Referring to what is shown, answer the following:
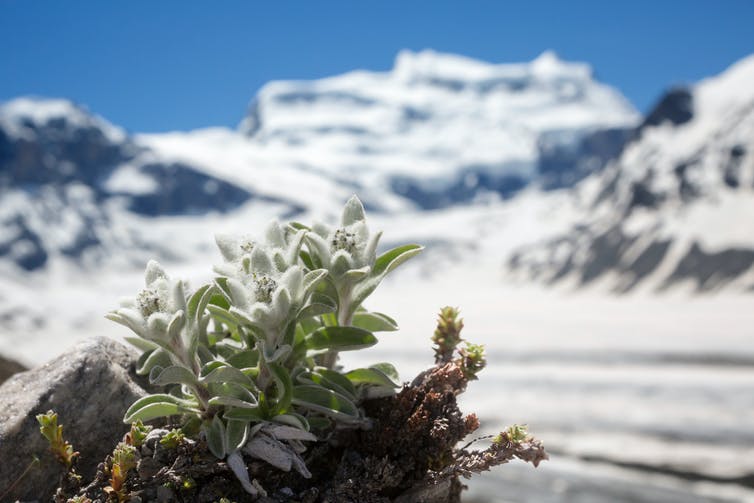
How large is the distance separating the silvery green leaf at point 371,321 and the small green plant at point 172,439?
0.86m

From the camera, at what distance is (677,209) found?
225ft

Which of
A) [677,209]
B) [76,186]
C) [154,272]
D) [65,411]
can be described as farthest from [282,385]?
[76,186]

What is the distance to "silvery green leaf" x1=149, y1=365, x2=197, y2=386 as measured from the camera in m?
2.35

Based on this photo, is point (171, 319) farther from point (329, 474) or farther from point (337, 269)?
point (329, 474)

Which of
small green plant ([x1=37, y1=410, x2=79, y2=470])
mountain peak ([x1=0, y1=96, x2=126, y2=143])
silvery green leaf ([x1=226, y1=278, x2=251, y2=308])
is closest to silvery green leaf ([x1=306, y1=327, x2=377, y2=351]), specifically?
silvery green leaf ([x1=226, y1=278, x2=251, y2=308])

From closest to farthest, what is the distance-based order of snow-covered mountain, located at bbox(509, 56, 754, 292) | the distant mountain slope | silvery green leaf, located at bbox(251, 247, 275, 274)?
silvery green leaf, located at bbox(251, 247, 275, 274)
snow-covered mountain, located at bbox(509, 56, 754, 292)
the distant mountain slope

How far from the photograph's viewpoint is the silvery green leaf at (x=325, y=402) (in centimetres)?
254

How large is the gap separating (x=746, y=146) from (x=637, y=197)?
37.8ft

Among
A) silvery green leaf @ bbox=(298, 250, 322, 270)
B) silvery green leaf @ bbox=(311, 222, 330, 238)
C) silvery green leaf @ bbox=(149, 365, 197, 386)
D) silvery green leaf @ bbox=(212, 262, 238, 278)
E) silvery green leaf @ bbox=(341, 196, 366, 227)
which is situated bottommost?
silvery green leaf @ bbox=(149, 365, 197, 386)

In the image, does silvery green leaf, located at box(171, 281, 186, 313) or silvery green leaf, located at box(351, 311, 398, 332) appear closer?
silvery green leaf, located at box(171, 281, 186, 313)

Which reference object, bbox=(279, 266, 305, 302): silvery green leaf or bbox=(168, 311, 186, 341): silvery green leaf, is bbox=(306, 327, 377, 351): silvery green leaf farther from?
bbox=(168, 311, 186, 341): silvery green leaf

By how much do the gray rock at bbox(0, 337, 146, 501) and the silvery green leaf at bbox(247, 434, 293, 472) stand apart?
66 cm

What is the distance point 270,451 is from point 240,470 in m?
0.12

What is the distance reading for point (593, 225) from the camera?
82.2 metres
